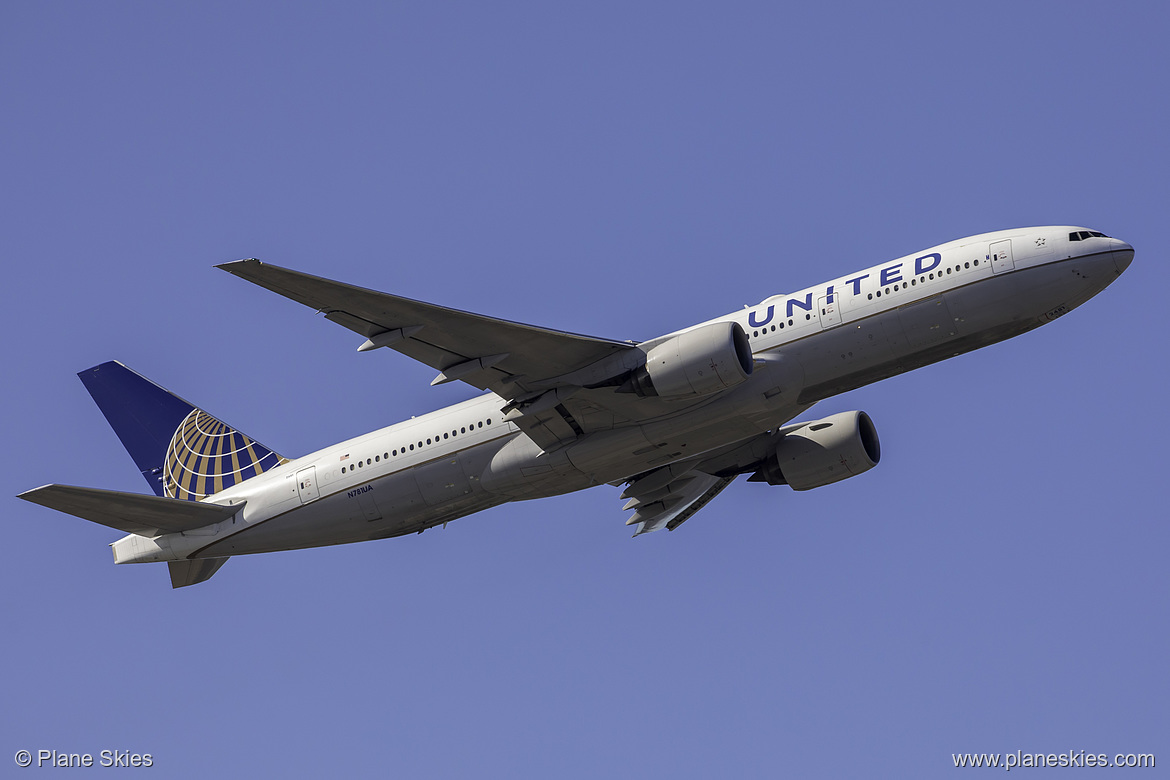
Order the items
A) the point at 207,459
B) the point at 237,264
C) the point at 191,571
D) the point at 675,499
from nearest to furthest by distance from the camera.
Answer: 1. the point at 237,264
2. the point at 191,571
3. the point at 207,459
4. the point at 675,499

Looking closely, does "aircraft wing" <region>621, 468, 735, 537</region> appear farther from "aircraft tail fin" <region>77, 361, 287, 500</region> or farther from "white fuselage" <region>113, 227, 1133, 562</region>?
"aircraft tail fin" <region>77, 361, 287, 500</region>

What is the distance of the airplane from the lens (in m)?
28.5

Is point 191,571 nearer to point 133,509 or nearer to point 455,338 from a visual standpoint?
point 133,509

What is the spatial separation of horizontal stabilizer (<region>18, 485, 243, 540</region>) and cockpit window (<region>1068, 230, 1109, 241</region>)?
2345 cm

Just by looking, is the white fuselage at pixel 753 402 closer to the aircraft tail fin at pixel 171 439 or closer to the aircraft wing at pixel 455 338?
the aircraft wing at pixel 455 338

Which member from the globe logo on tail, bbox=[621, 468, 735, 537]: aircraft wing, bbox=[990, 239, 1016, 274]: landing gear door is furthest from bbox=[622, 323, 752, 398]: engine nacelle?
the globe logo on tail

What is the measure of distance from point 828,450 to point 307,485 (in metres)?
15.1

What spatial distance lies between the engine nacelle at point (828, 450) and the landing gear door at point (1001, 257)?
7.60 m

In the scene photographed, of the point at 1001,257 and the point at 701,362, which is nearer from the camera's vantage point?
the point at 701,362

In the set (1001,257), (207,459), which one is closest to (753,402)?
(1001,257)

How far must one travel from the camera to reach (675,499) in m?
37.2

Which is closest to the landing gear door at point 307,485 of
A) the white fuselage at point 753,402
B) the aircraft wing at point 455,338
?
the white fuselage at point 753,402

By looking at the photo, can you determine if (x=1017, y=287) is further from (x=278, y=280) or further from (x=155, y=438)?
(x=155, y=438)

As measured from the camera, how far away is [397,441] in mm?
32656
